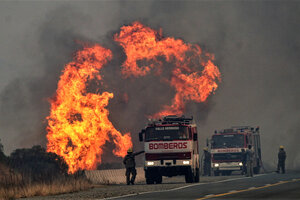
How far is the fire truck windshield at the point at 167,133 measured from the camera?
1248 inches

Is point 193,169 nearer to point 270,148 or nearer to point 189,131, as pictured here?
point 189,131

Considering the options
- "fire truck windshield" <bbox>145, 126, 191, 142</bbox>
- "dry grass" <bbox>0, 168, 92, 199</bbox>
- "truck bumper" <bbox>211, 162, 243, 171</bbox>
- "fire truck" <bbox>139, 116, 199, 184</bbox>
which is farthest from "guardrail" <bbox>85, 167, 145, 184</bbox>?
"truck bumper" <bbox>211, 162, 243, 171</bbox>

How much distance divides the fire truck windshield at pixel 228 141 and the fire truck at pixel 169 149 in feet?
38.5

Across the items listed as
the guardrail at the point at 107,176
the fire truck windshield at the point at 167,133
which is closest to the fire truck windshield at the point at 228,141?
the guardrail at the point at 107,176

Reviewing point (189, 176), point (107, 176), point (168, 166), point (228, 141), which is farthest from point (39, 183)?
point (228, 141)

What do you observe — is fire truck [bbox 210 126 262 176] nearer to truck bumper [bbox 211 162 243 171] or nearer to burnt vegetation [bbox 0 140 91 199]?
truck bumper [bbox 211 162 243 171]

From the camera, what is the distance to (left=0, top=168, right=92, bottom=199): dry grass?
23.8m

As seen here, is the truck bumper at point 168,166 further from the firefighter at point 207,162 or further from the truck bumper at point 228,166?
the firefighter at point 207,162

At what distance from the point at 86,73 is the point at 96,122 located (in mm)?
3748

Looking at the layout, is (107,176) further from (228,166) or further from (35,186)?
(228,166)

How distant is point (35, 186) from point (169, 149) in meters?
8.16

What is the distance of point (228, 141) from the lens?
43688 millimetres

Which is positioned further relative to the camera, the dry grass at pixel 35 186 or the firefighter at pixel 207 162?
the firefighter at pixel 207 162

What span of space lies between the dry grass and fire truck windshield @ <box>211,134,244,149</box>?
1639 cm
